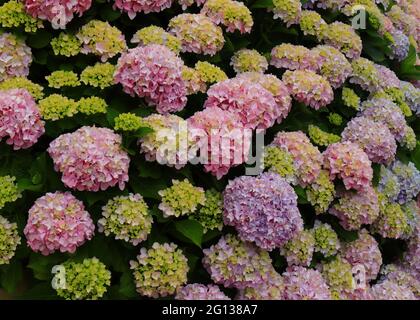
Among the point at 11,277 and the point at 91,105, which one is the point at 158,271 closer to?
the point at 11,277

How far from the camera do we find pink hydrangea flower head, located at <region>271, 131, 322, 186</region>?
3.07 m

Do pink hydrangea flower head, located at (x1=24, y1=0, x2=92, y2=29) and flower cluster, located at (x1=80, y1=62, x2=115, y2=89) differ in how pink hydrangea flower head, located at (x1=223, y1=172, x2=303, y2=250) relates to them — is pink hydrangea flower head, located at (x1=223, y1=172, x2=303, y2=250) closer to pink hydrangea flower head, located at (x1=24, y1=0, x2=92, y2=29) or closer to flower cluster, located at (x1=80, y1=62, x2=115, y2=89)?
flower cluster, located at (x1=80, y1=62, x2=115, y2=89)

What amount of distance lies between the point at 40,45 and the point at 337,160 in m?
1.65

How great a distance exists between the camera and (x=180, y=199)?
2629 millimetres

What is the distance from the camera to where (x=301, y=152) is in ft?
10.2

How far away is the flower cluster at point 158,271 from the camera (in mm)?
2551

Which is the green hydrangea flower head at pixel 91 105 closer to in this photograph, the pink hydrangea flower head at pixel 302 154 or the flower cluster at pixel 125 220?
the flower cluster at pixel 125 220

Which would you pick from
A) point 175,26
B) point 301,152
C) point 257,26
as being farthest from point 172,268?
point 257,26

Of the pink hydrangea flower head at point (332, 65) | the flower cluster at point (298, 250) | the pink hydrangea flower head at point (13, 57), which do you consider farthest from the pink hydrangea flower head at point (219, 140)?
the pink hydrangea flower head at point (332, 65)

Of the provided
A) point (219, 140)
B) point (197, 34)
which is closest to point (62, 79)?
point (197, 34)

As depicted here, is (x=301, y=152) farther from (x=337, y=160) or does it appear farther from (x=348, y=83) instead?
(x=348, y=83)

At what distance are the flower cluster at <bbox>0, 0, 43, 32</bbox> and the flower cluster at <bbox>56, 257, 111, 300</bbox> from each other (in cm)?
129

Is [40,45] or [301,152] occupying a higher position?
[40,45]

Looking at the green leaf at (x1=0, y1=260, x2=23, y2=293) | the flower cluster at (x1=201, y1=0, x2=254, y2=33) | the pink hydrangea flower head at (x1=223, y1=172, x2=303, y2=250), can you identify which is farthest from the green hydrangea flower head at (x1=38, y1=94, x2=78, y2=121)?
the flower cluster at (x1=201, y1=0, x2=254, y2=33)
